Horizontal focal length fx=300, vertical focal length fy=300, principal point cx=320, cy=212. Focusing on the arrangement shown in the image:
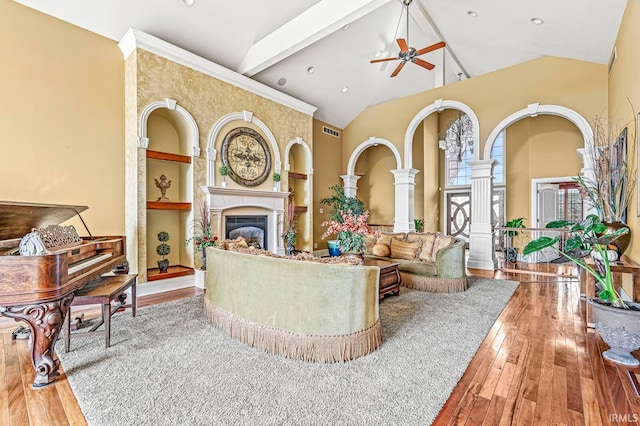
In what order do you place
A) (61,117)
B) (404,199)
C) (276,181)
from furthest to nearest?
(404,199)
(276,181)
(61,117)

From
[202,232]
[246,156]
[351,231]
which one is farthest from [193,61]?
[351,231]

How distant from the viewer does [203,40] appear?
4996mm

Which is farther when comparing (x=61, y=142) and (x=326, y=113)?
(x=326, y=113)

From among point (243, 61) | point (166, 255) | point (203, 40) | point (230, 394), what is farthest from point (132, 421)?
point (243, 61)

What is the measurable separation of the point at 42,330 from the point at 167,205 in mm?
2999

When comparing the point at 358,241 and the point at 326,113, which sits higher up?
the point at 326,113

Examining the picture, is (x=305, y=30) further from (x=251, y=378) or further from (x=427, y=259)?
(x=251, y=378)

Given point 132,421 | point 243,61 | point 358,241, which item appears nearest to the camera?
point 132,421

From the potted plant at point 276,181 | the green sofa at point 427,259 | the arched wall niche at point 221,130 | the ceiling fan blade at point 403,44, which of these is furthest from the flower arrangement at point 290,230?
the ceiling fan blade at point 403,44

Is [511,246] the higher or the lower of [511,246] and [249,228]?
the lower

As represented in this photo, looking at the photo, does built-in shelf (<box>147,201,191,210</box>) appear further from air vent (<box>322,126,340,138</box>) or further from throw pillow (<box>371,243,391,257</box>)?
air vent (<box>322,126,340,138</box>)

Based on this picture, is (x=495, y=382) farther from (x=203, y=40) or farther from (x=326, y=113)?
(x=326, y=113)

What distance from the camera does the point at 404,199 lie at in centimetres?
773

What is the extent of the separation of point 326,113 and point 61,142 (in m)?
5.69
